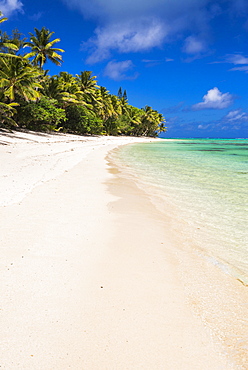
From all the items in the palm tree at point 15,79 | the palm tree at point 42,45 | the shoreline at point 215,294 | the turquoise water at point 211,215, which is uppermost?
the palm tree at point 42,45

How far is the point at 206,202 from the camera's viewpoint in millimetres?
6859

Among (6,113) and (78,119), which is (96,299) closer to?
(6,113)

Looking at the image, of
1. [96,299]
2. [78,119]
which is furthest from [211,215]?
[78,119]

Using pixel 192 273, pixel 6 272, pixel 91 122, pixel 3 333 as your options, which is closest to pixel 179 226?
pixel 192 273

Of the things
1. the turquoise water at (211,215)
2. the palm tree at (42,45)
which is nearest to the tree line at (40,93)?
the palm tree at (42,45)

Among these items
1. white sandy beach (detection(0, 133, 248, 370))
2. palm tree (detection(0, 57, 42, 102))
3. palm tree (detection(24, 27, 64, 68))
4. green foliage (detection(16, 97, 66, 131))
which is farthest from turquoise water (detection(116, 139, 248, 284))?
palm tree (detection(24, 27, 64, 68))

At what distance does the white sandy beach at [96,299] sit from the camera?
1824 millimetres

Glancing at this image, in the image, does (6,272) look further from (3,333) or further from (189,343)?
(189,343)

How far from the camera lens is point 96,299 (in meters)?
2.46

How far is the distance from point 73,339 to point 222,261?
8.06 ft

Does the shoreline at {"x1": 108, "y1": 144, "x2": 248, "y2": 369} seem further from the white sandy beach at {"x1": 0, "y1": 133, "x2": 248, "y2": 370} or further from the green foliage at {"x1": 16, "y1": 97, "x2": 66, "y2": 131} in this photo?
the green foliage at {"x1": 16, "y1": 97, "x2": 66, "y2": 131}

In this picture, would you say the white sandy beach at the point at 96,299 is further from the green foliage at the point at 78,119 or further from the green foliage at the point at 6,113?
the green foliage at the point at 78,119

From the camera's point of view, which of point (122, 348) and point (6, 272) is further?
point (6, 272)

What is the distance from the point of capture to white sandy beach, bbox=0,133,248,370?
5.98 ft
